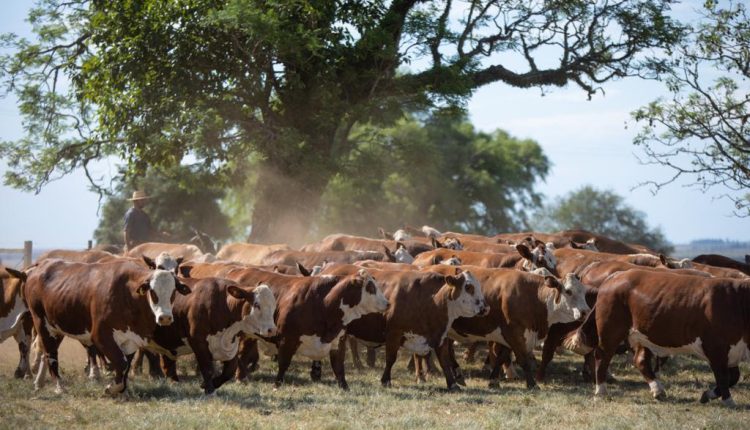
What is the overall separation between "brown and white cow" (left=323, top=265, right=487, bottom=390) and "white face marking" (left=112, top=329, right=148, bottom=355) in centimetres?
364

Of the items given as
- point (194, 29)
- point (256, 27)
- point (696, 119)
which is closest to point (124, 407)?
point (256, 27)

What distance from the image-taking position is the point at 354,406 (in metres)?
11.7

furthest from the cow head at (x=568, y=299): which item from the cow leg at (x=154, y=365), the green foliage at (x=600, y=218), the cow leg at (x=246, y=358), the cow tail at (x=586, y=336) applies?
the green foliage at (x=600, y=218)

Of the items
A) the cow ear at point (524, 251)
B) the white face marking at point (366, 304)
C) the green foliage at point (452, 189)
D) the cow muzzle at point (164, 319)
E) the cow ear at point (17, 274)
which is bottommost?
the cow muzzle at point (164, 319)

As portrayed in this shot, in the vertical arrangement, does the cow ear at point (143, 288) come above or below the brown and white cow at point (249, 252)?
below

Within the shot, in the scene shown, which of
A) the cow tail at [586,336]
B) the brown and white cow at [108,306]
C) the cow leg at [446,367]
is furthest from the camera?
the cow tail at [586,336]

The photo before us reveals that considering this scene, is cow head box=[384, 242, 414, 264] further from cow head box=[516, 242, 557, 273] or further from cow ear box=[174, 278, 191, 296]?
cow ear box=[174, 278, 191, 296]

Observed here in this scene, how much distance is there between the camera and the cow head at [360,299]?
531 inches

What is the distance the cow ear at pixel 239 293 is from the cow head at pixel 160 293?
80cm

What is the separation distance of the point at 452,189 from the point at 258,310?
50.0m

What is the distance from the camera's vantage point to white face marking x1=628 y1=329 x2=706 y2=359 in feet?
41.1

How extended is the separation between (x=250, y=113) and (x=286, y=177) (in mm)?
1965

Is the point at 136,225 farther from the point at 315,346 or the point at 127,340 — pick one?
the point at 127,340

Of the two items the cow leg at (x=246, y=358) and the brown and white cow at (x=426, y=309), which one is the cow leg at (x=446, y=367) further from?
the cow leg at (x=246, y=358)
